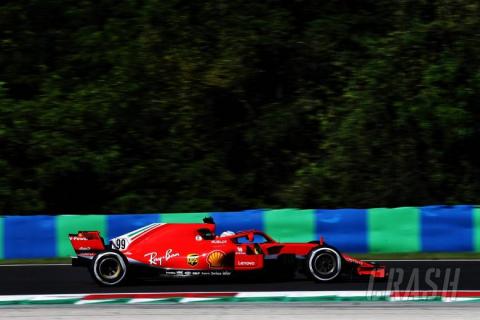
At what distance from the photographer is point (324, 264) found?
437 inches

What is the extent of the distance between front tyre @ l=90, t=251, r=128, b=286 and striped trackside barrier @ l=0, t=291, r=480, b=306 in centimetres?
70

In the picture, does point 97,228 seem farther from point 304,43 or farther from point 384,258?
point 304,43

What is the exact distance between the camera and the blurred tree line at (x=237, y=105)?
64.7 feet

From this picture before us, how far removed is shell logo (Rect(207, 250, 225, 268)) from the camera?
11070 mm

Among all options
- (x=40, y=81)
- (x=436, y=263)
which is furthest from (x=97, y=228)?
(x=40, y=81)

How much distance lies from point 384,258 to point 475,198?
626cm

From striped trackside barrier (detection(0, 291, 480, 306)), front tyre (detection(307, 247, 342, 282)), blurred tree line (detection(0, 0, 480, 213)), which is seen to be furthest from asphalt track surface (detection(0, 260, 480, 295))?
blurred tree line (detection(0, 0, 480, 213))

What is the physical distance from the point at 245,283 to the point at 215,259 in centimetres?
55

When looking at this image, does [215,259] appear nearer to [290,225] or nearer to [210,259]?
[210,259]

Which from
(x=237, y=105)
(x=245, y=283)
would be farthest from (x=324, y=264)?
(x=237, y=105)

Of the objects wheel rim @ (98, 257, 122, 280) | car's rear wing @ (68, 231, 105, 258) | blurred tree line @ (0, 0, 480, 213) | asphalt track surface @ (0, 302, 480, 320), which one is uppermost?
blurred tree line @ (0, 0, 480, 213)

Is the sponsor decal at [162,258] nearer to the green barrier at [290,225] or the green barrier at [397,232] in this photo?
the green barrier at [290,225]

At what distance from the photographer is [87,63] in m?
22.3

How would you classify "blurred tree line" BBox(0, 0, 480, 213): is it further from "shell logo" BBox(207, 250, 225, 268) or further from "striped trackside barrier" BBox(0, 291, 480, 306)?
"striped trackside barrier" BBox(0, 291, 480, 306)
